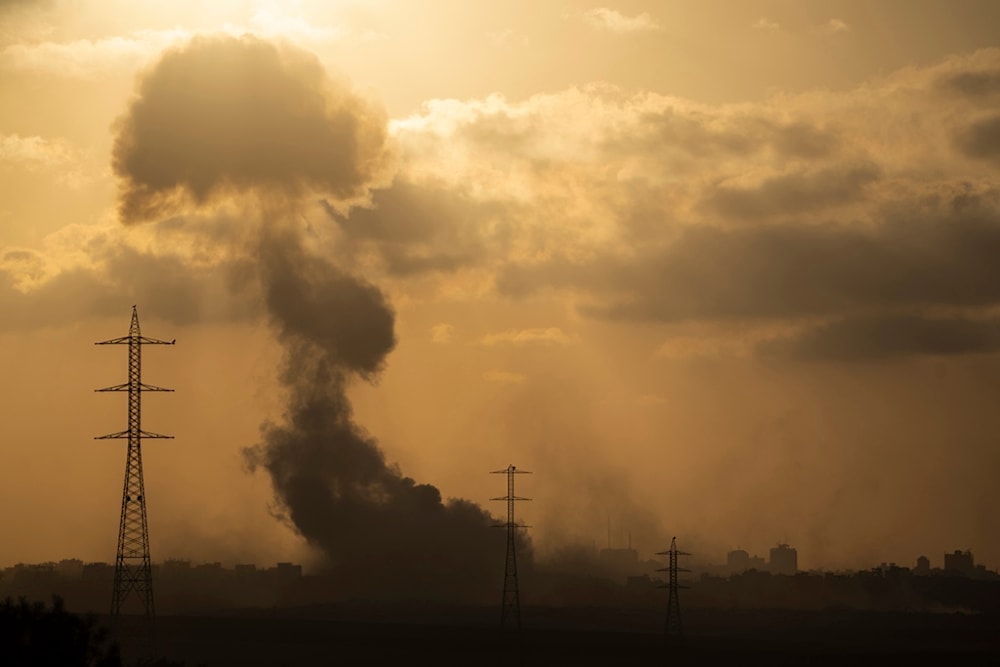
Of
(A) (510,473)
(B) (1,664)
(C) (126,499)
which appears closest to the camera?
(B) (1,664)

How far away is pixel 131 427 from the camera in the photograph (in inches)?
4518

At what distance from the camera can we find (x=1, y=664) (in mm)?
78250

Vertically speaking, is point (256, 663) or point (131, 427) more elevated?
point (131, 427)

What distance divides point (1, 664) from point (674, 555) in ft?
430

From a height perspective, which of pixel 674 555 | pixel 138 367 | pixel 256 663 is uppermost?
pixel 138 367

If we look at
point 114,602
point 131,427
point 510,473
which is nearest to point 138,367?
point 131,427

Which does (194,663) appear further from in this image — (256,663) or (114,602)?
(114,602)

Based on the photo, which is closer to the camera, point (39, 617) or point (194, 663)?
point (39, 617)

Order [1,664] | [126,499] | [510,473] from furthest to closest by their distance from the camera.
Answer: [510,473]
[126,499]
[1,664]

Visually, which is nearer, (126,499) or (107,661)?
(107,661)

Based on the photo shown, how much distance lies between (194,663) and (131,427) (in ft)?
291

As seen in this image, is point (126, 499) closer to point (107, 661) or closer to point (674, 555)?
point (107, 661)

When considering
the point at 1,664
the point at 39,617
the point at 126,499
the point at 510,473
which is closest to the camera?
the point at 1,664

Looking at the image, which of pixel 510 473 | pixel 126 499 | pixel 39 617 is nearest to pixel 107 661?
pixel 39 617
